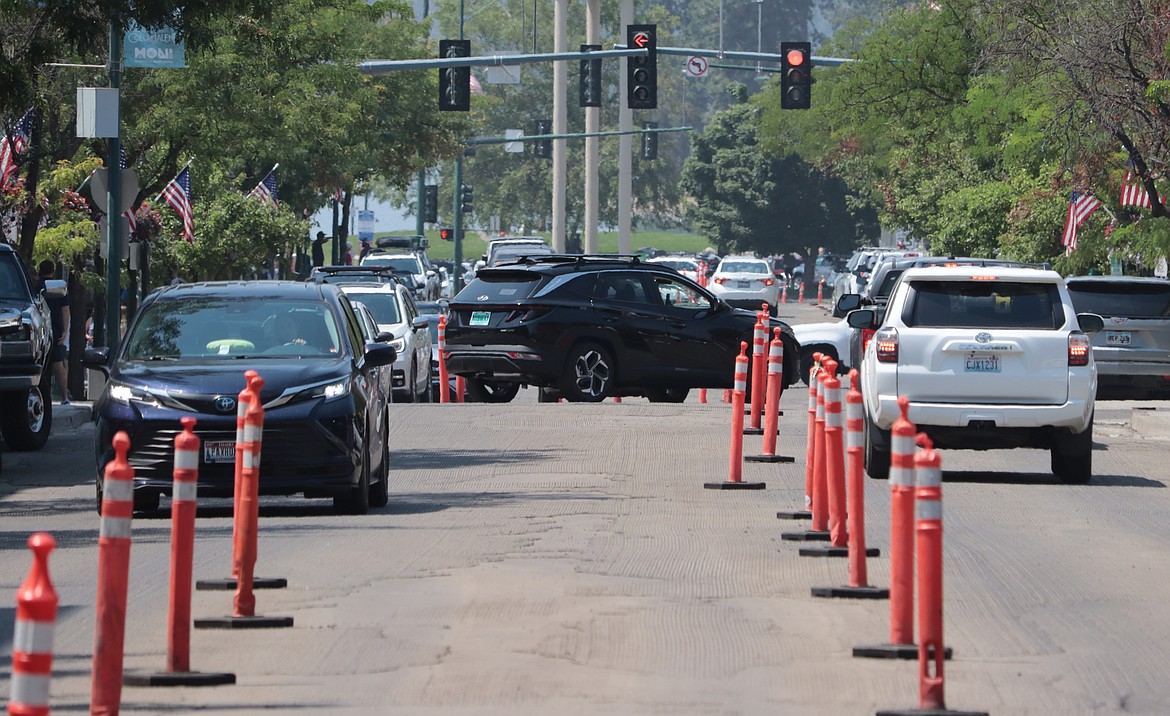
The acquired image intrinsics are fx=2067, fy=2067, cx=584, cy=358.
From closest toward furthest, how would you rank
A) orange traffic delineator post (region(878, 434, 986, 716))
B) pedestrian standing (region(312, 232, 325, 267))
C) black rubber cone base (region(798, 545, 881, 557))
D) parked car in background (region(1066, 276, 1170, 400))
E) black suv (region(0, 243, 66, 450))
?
orange traffic delineator post (region(878, 434, 986, 716)) < black rubber cone base (region(798, 545, 881, 557)) < black suv (region(0, 243, 66, 450)) < parked car in background (region(1066, 276, 1170, 400)) < pedestrian standing (region(312, 232, 325, 267))

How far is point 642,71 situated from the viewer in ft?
141

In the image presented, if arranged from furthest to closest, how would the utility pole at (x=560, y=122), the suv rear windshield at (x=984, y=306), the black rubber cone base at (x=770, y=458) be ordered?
the utility pole at (x=560, y=122) < the black rubber cone base at (x=770, y=458) < the suv rear windshield at (x=984, y=306)

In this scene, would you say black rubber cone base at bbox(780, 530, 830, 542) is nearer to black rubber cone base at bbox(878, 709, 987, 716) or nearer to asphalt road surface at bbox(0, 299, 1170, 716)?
asphalt road surface at bbox(0, 299, 1170, 716)

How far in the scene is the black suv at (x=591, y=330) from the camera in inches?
995

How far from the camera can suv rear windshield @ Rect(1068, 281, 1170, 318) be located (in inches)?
1038

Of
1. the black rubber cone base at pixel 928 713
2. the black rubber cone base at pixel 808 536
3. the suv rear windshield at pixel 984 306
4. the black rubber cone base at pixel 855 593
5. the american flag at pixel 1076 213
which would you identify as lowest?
the black rubber cone base at pixel 808 536

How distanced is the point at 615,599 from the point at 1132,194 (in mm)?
23343

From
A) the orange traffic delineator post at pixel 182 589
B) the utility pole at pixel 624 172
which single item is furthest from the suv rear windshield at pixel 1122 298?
the utility pole at pixel 624 172

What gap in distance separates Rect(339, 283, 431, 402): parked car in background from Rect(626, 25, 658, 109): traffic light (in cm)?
1294

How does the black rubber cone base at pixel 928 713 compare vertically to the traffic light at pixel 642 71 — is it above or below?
below

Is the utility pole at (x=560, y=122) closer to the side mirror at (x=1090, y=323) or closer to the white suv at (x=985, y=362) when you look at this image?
the side mirror at (x=1090, y=323)

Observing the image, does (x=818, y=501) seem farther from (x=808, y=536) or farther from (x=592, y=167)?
(x=592, y=167)

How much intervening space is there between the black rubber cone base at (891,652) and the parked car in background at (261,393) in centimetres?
575

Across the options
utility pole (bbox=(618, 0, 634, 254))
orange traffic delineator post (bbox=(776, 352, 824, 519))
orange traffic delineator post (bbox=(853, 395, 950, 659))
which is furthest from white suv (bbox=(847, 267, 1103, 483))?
utility pole (bbox=(618, 0, 634, 254))
